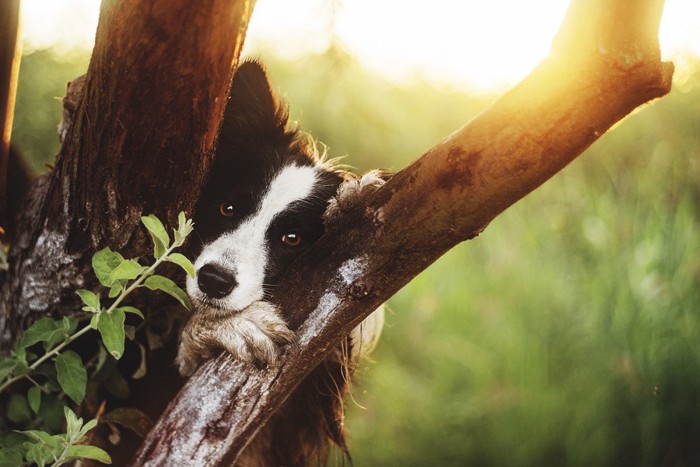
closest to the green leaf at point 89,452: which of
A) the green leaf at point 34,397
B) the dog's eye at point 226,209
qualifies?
the green leaf at point 34,397

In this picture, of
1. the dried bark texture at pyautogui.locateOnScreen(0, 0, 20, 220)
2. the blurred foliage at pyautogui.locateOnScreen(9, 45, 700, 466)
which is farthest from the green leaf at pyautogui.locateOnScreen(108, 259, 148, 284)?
the blurred foliage at pyautogui.locateOnScreen(9, 45, 700, 466)

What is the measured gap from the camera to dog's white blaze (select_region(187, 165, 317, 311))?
68.7 inches

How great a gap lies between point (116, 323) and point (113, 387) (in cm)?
60

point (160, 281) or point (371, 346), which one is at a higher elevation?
point (371, 346)

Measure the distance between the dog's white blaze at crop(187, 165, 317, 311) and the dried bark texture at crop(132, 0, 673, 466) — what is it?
188mm

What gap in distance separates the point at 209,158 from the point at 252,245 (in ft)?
1.61

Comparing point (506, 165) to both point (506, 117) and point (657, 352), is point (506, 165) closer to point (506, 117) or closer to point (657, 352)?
point (506, 117)

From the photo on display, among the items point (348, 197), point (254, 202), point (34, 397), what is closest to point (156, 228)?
point (348, 197)

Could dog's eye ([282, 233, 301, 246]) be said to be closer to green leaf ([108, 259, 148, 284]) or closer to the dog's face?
the dog's face

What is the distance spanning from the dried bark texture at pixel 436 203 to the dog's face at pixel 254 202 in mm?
230

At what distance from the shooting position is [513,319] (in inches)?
162

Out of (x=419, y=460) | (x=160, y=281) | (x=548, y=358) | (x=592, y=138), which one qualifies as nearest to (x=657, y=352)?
(x=548, y=358)

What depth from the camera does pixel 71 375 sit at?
1.40 meters

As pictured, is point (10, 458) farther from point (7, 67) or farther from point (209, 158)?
point (7, 67)
